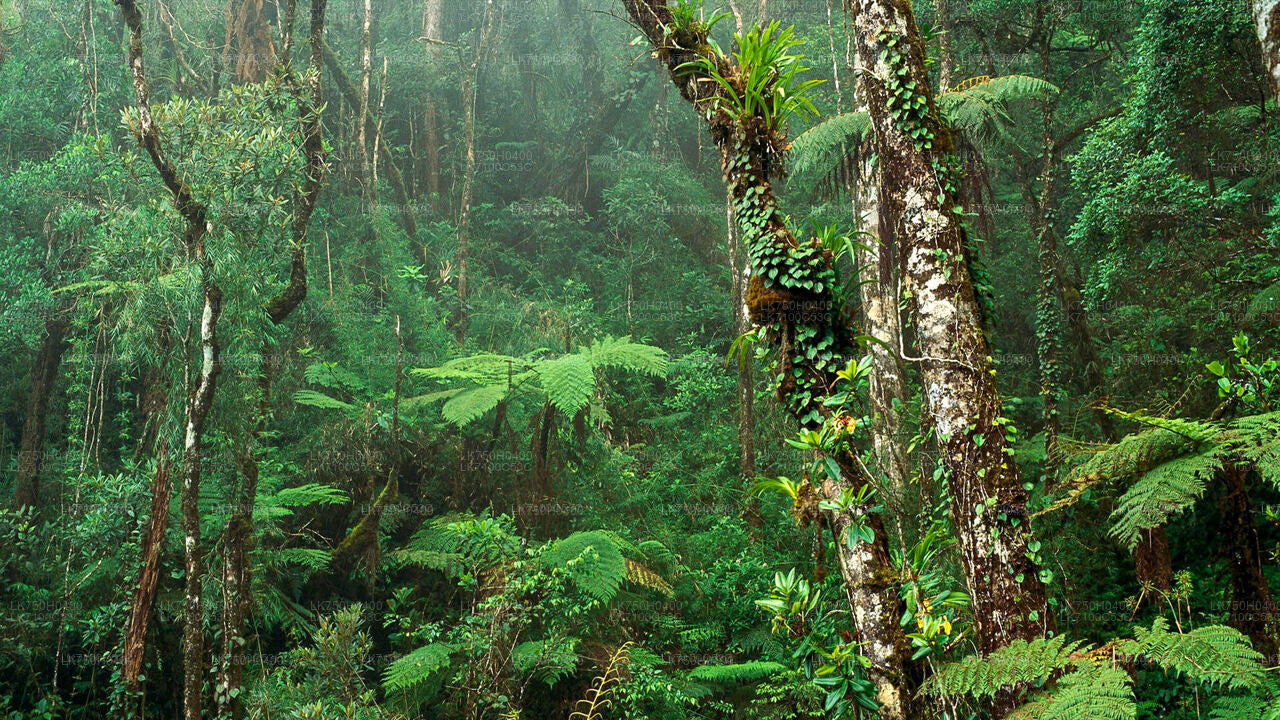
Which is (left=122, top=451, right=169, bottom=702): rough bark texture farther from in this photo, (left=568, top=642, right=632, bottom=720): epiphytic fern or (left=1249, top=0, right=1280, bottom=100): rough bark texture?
(left=1249, top=0, right=1280, bottom=100): rough bark texture

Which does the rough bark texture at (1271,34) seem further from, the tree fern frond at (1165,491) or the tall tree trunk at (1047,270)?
the tall tree trunk at (1047,270)

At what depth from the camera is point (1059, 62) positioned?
9883mm

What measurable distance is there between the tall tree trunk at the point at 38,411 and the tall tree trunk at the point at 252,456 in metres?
2.76

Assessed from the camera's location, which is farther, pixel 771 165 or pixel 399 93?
pixel 399 93

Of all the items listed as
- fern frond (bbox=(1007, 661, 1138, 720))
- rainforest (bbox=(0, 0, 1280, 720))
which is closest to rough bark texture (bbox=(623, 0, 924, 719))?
rainforest (bbox=(0, 0, 1280, 720))

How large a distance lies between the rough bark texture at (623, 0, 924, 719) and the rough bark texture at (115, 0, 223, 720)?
14.1 ft

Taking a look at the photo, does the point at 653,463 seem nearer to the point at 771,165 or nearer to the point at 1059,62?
the point at 771,165

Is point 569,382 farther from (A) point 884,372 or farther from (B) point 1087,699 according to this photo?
(B) point 1087,699

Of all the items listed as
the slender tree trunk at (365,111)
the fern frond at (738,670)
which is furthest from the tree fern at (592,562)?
the slender tree trunk at (365,111)

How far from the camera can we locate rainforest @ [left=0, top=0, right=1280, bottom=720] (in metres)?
3.11

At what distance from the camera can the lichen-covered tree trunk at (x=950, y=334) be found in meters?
2.79

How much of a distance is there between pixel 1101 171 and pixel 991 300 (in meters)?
4.97

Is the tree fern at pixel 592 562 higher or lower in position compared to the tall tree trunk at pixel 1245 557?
lower

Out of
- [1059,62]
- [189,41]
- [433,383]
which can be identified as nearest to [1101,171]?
[1059,62]
